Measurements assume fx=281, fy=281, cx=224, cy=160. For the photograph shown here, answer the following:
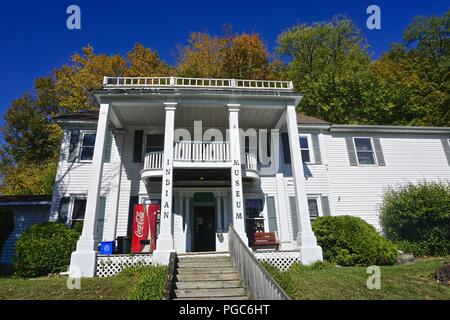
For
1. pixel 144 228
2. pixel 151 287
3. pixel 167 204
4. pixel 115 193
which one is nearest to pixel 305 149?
pixel 167 204

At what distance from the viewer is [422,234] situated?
42.0 ft

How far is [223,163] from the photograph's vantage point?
11453 mm

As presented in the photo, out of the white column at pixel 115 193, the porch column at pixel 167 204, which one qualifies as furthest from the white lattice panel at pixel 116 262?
the white column at pixel 115 193

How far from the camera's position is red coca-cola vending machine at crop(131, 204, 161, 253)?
439 inches

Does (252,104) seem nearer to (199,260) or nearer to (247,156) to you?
(247,156)

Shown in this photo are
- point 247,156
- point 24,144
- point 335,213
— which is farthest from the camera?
point 24,144

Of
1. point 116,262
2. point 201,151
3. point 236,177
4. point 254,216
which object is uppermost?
point 201,151

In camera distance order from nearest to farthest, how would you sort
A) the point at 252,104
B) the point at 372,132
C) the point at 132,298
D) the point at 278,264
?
the point at 132,298, the point at 278,264, the point at 252,104, the point at 372,132

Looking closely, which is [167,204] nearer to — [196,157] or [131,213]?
[196,157]

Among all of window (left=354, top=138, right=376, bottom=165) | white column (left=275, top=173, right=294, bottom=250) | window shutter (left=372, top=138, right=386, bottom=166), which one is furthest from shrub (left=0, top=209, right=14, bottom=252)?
window shutter (left=372, top=138, right=386, bottom=166)

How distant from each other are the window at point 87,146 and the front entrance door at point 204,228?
18.8ft

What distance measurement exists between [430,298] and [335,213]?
24.0 ft

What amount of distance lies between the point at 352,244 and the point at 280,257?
9.81 ft
